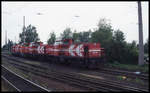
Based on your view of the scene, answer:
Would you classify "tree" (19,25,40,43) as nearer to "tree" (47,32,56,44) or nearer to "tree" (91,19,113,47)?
"tree" (47,32,56,44)

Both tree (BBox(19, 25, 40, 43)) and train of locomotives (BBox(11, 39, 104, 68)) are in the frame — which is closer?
train of locomotives (BBox(11, 39, 104, 68))

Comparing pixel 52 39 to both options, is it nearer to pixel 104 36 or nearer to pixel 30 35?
pixel 30 35

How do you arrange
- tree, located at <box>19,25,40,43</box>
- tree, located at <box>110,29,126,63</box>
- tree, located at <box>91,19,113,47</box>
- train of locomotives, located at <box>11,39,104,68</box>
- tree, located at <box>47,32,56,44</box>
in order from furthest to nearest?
tree, located at <box>19,25,40,43</box> → tree, located at <box>47,32,56,44</box> → tree, located at <box>91,19,113,47</box> → tree, located at <box>110,29,126,63</box> → train of locomotives, located at <box>11,39,104,68</box>

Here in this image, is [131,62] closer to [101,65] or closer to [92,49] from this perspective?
[101,65]

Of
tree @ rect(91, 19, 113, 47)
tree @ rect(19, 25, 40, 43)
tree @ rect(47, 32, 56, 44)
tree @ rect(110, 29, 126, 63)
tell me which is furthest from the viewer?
tree @ rect(19, 25, 40, 43)

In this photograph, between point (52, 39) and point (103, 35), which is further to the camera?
point (52, 39)

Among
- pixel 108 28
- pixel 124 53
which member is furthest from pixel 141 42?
pixel 108 28

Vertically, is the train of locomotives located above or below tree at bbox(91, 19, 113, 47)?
below

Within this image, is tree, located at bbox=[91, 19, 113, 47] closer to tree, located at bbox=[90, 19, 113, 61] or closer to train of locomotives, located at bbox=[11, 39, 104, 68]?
tree, located at bbox=[90, 19, 113, 61]

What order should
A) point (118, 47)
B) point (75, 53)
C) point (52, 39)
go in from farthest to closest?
point (52, 39)
point (118, 47)
point (75, 53)

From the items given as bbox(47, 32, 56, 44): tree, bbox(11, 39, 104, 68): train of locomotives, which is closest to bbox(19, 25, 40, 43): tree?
bbox(47, 32, 56, 44): tree

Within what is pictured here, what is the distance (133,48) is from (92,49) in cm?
576

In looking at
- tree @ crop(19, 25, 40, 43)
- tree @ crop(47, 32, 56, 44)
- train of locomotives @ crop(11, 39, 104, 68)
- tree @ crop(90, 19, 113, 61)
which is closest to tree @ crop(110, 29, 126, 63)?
tree @ crop(90, 19, 113, 61)

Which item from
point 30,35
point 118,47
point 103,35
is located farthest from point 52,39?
point 118,47
